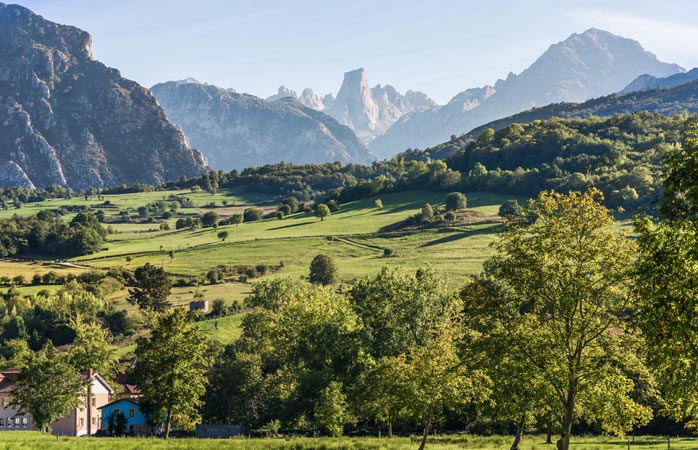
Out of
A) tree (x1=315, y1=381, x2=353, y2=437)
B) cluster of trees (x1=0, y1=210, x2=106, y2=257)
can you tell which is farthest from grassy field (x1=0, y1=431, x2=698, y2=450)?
cluster of trees (x1=0, y1=210, x2=106, y2=257)

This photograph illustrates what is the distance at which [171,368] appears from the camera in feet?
184

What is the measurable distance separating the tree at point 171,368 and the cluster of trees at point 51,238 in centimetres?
12707

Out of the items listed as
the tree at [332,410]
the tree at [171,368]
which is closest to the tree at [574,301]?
the tree at [332,410]

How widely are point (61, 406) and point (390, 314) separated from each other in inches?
1358

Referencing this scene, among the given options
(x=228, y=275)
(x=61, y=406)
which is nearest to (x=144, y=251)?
(x=228, y=275)

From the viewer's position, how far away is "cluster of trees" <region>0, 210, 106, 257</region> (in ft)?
568

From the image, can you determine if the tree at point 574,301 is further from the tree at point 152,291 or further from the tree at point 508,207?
the tree at point 508,207

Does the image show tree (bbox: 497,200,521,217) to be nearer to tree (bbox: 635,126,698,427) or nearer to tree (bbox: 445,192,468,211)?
tree (bbox: 445,192,468,211)

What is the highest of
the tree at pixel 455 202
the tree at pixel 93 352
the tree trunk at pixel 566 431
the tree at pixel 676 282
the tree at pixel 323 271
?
the tree at pixel 676 282

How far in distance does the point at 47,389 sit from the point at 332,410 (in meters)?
28.9

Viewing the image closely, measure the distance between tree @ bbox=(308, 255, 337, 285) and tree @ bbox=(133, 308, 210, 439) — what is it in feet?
233

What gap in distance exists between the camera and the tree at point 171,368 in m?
55.9

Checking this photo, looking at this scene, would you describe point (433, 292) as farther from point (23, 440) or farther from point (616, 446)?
point (23, 440)

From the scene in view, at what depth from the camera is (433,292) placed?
229 ft
